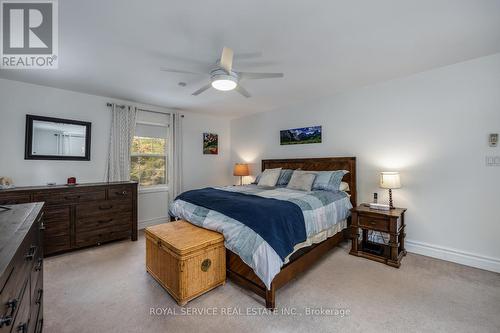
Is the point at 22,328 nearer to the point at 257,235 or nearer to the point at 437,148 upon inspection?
the point at 257,235

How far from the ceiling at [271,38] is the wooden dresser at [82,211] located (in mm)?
1604

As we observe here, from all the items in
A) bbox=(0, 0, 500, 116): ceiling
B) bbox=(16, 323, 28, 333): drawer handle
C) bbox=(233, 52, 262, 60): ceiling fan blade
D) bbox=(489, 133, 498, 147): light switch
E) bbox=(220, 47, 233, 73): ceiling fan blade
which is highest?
bbox=(0, 0, 500, 116): ceiling

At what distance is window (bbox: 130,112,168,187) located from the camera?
439 cm

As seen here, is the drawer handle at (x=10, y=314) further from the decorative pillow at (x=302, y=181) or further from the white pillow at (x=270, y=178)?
the white pillow at (x=270, y=178)

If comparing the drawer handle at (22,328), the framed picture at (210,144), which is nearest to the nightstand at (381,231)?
the drawer handle at (22,328)

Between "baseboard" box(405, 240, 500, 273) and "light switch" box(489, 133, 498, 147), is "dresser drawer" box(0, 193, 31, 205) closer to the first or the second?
"baseboard" box(405, 240, 500, 273)

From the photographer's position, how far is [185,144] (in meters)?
5.05

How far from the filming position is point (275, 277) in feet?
6.57

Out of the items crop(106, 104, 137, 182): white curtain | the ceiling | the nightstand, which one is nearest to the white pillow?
the nightstand

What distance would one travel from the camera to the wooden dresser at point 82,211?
2916mm

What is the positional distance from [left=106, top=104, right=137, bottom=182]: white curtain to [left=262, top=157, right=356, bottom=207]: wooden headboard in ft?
9.47

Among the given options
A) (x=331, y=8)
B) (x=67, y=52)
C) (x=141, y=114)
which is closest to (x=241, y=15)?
(x=331, y=8)

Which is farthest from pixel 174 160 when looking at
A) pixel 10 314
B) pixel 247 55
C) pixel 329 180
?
pixel 10 314

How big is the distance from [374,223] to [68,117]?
4977mm
